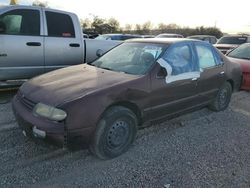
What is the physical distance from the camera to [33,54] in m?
6.16

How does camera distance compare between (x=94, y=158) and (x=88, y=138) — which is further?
(x=94, y=158)

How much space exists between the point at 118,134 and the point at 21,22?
11.6ft

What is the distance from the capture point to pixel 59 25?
6605mm

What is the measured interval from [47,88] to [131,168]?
58.8 inches

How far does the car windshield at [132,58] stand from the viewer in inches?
176

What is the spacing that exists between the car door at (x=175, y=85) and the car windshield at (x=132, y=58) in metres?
0.16

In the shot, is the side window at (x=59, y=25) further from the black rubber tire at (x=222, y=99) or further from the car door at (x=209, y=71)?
the black rubber tire at (x=222, y=99)

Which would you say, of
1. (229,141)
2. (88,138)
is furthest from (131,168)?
(229,141)

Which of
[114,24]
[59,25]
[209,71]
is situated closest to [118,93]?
[209,71]

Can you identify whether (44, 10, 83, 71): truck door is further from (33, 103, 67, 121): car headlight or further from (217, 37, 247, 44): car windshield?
(217, 37, 247, 44): car windshield

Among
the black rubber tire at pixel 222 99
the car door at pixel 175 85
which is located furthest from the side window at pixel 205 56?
the black rubber tire at pixel 222 99

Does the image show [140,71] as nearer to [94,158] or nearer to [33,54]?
[94,158]

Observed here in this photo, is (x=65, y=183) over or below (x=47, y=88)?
below

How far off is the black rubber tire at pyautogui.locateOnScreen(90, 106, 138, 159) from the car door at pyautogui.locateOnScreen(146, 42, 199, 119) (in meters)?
0.47
